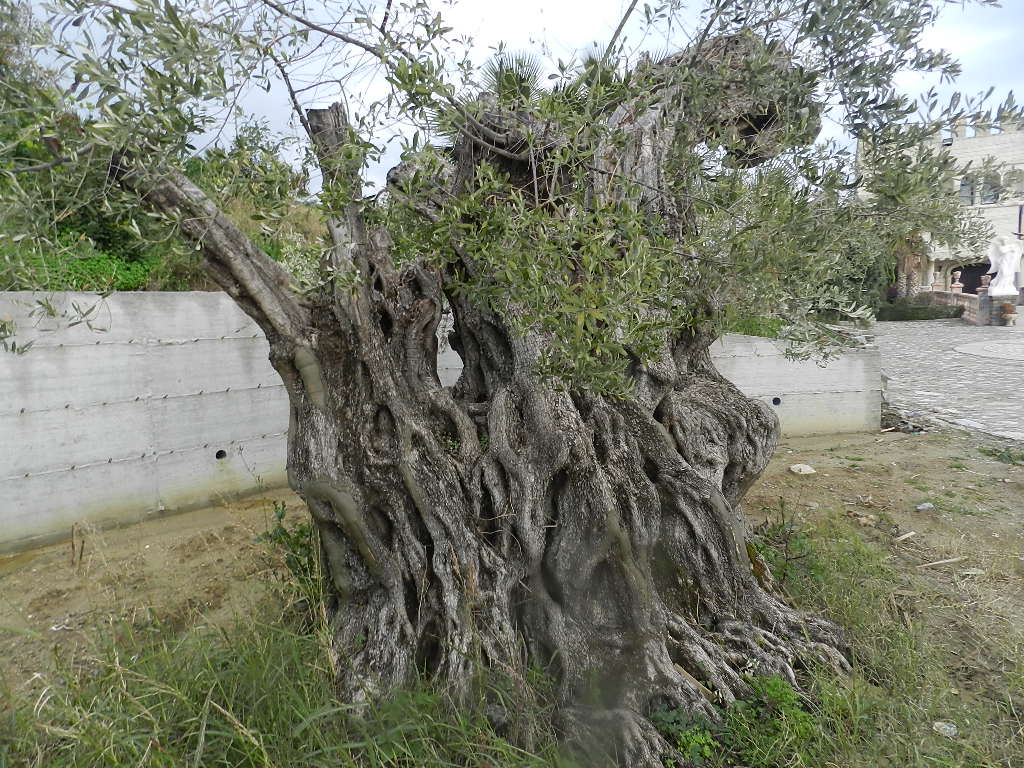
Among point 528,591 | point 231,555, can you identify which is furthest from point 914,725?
point 231,555

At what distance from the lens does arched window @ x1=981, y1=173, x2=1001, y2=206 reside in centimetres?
329

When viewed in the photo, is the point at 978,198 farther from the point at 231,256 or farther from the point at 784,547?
the point at 231,256

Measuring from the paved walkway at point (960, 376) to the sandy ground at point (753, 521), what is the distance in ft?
5.28

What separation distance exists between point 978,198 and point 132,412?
7042 millimetres

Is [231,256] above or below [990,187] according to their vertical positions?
below

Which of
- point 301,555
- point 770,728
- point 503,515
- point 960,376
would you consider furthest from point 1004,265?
point 301,555

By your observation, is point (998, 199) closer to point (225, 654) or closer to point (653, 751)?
point (653, 751)

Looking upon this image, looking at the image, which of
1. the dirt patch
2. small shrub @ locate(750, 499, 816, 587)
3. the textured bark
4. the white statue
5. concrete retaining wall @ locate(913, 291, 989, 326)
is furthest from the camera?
concrete retaining wall @ locate(913, 291, 989, 326)

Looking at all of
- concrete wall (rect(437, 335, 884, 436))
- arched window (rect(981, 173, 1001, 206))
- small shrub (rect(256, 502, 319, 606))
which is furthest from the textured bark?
concrete wall (rect(437, 335, 884, 436))

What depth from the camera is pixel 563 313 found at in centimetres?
260

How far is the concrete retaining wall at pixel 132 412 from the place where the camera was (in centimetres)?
554

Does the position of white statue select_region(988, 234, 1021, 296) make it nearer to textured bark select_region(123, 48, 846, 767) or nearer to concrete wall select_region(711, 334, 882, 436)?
concrete wall select_region(711, 334, 882, 436)

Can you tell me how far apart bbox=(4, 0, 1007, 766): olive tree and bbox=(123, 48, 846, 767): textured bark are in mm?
13

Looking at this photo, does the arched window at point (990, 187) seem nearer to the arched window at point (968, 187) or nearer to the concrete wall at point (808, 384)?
the arched window at point (968, 187)
